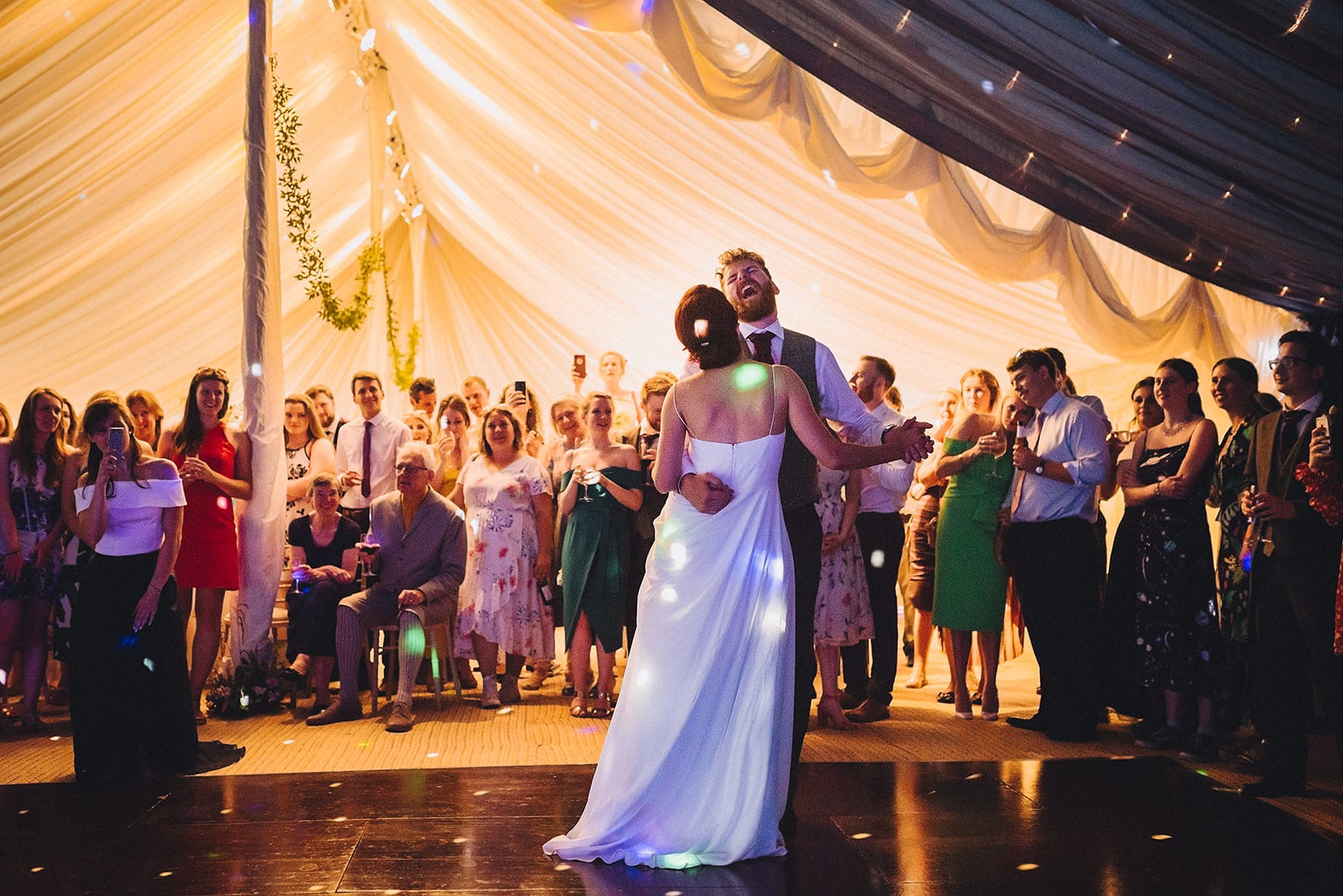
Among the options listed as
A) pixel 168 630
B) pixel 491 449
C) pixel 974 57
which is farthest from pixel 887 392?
pixel 168 630

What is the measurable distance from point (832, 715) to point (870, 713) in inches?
9.6

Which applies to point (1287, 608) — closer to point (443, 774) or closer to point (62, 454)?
point (443, 774)

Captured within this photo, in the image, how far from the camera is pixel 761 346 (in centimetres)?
338

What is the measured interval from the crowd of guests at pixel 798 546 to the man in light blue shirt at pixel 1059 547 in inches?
0.4

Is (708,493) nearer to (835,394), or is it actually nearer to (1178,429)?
(835,394)

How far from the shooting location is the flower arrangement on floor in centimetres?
514

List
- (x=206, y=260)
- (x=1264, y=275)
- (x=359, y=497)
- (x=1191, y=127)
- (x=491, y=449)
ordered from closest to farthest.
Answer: (x=1191, y=127) < (x=1264, y=275) < (x=491, y=449) < (x=359, y=497) < (x=206, y=260)

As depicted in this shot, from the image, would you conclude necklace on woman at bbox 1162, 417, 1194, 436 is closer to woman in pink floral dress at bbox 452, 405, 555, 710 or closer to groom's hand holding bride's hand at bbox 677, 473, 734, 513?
groom's hand holding bride's hand at bbox 677, 473, 734, 513

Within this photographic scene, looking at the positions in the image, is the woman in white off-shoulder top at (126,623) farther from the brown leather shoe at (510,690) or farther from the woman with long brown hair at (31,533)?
the brown leather shoe at (510,690)

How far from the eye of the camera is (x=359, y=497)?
5984mm

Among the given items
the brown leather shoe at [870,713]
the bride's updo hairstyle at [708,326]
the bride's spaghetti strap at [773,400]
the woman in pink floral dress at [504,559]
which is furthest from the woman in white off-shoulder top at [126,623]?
the brown leather shoe at [870,713]

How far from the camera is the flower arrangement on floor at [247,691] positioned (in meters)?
5.14

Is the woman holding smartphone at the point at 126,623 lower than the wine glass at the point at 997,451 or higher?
lower

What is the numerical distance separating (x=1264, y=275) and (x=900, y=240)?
60.7 inches
